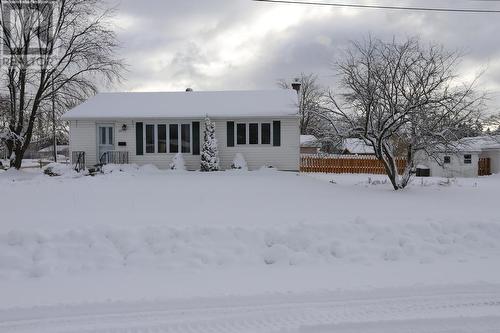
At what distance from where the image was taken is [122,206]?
10.7 meters

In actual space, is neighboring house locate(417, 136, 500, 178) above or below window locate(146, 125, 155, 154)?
below

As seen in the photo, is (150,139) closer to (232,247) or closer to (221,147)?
(221,147)

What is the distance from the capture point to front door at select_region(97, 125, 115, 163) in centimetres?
2184

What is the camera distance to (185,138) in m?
21.7

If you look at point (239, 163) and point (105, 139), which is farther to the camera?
point (105, 139)

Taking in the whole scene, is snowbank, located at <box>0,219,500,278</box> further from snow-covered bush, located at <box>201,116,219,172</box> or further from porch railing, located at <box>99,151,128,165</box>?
porch railing, located at <box>99,151,128,165</box>

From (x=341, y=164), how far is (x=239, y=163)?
406 inches

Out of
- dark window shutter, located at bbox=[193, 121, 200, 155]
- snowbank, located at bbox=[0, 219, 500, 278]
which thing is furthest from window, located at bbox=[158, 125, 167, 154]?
snowbank, located at bbox=[0, 219, 500, 278]

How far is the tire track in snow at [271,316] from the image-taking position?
4.85m

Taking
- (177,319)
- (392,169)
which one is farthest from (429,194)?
(177,319)

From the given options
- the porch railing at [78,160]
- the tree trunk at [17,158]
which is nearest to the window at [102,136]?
the porch railing at [78,160]

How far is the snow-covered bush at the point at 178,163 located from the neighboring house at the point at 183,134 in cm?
60

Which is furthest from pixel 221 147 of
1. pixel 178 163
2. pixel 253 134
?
pixel 178 163

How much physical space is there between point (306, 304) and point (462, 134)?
11256 millimetres
